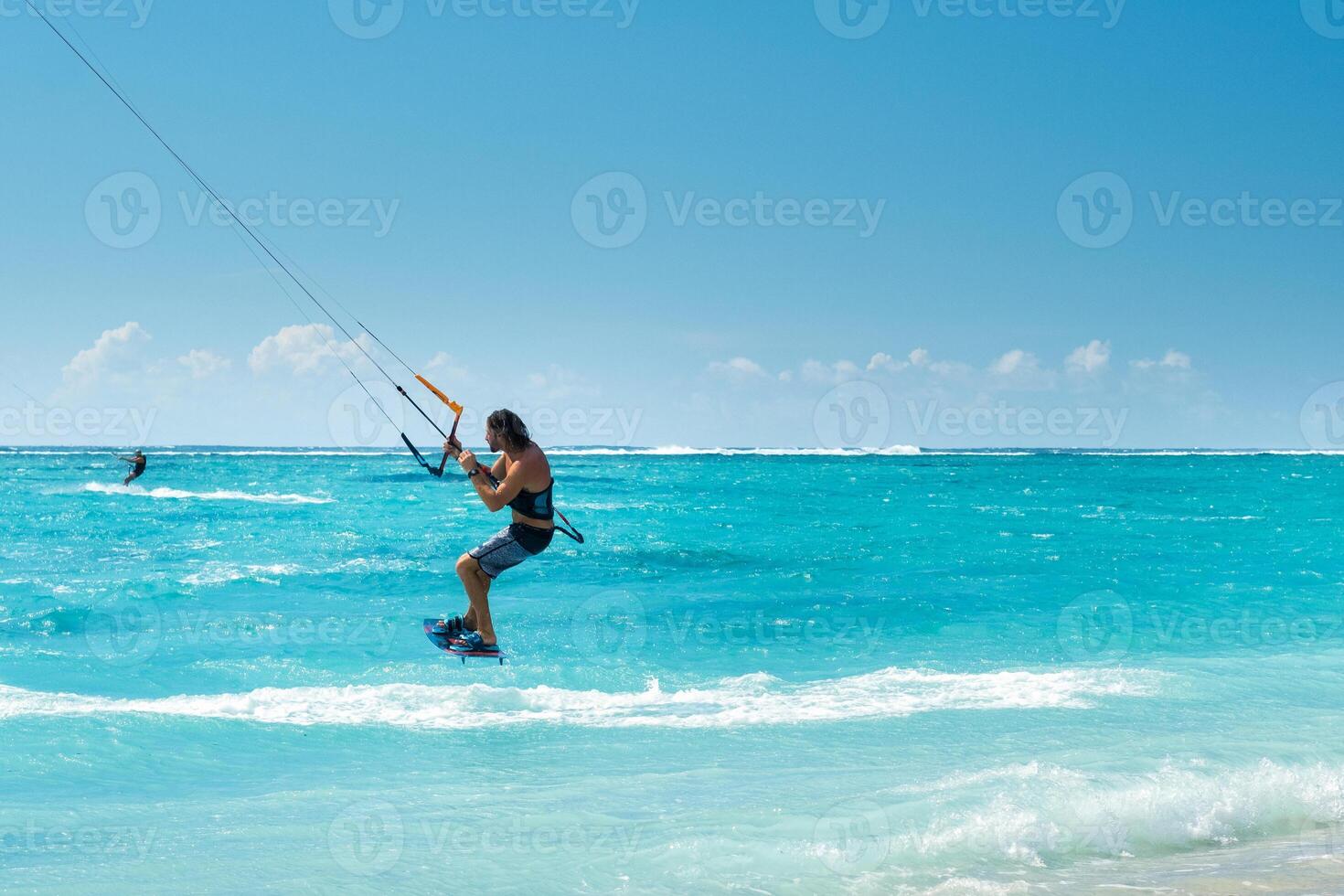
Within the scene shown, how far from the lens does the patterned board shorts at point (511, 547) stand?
9.44 meters

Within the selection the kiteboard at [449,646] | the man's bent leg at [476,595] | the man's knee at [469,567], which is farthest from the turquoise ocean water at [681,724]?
the man's knee at [469,567]

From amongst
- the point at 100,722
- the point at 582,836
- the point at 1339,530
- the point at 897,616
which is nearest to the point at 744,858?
the point at 582,836

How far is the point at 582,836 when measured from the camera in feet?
26.1

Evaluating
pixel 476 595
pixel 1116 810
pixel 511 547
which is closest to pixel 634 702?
pixel 476 595

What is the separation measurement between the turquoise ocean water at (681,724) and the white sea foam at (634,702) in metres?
0.07

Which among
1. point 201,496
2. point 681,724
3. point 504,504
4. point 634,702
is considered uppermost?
point 201,496

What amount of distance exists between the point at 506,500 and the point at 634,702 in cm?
459

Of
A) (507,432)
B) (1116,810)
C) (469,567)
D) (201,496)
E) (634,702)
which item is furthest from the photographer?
(201,496)

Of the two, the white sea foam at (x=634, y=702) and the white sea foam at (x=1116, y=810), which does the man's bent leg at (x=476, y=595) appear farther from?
the white sea foam at (x=1116, y=810)

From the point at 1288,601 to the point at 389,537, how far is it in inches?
959

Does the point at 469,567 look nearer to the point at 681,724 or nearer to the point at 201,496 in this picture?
the point at 681,724

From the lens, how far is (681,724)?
11430 millimetres

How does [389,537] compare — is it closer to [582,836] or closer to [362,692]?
[362,692]

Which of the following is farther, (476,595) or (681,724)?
(681,724)
